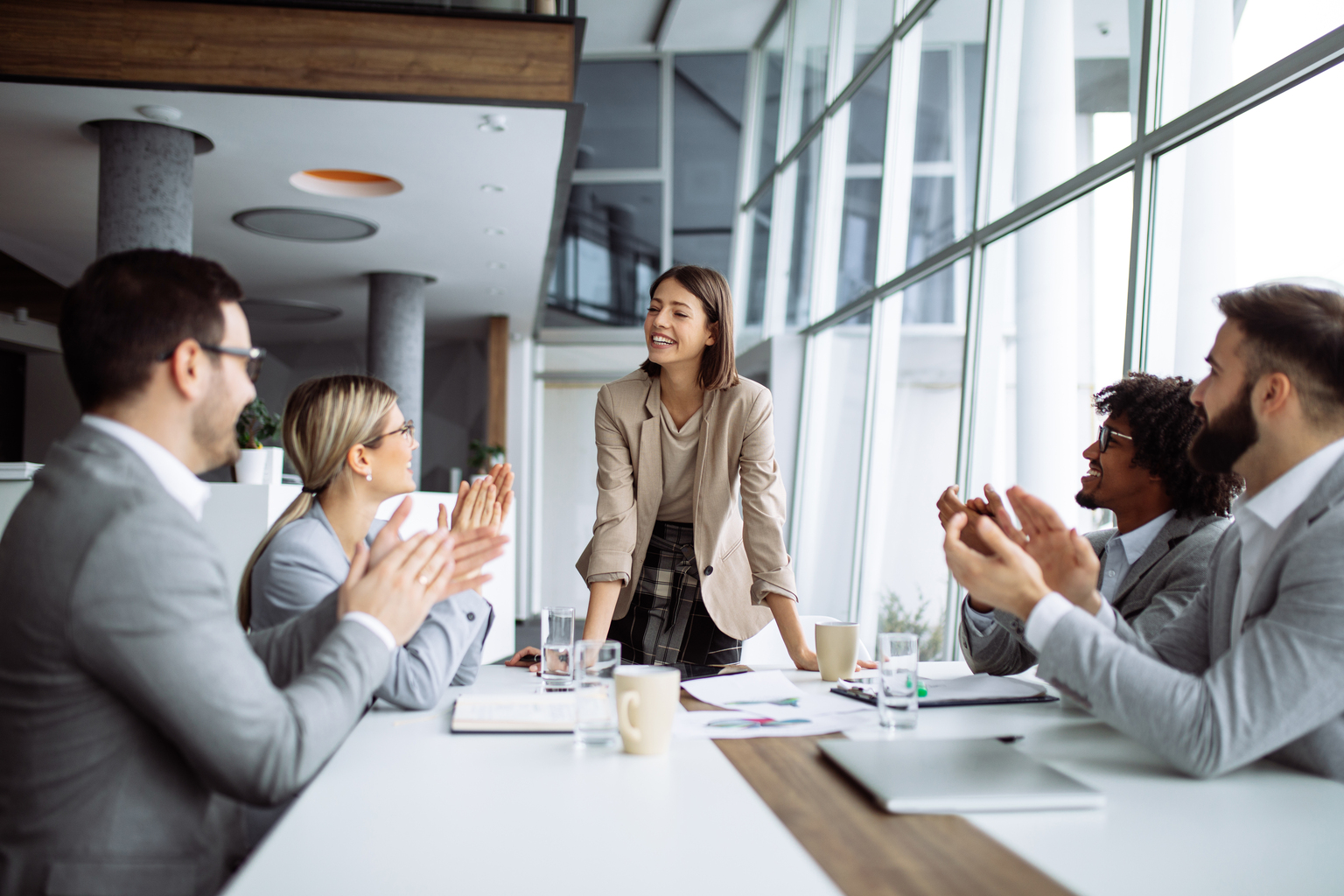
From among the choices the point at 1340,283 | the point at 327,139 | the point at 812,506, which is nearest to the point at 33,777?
the point at 1340,283

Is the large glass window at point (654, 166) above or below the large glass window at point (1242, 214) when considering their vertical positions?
above

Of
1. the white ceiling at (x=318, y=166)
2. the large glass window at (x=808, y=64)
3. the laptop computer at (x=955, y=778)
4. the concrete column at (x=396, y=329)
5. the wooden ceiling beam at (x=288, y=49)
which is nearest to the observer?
the laptop computer at (x=955, y=778)

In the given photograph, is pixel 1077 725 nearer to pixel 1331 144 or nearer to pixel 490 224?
pixel 1331 144

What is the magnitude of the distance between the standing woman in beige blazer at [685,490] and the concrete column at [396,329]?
544cm

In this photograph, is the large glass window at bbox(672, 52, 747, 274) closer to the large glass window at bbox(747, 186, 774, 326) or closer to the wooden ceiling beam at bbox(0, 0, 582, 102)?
the large glass window at bbox(747, 186, 774, 326)

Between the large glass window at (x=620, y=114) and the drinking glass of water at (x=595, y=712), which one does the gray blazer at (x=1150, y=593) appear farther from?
the large glass window at (x=620, y=114)

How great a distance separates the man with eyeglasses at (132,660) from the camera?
0.90 metres

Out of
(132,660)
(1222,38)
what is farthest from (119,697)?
(1222,38)

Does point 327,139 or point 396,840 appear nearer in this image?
point 396,840

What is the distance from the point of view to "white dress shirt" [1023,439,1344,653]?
1184mm

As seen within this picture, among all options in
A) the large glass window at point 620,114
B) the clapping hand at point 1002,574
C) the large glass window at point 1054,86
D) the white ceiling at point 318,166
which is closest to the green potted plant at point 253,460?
the white ceiling at point 318,166

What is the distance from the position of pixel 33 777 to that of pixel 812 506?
6.42 m

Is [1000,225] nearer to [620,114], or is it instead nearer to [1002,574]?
[1002,574]

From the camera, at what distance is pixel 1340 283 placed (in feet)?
7.24
